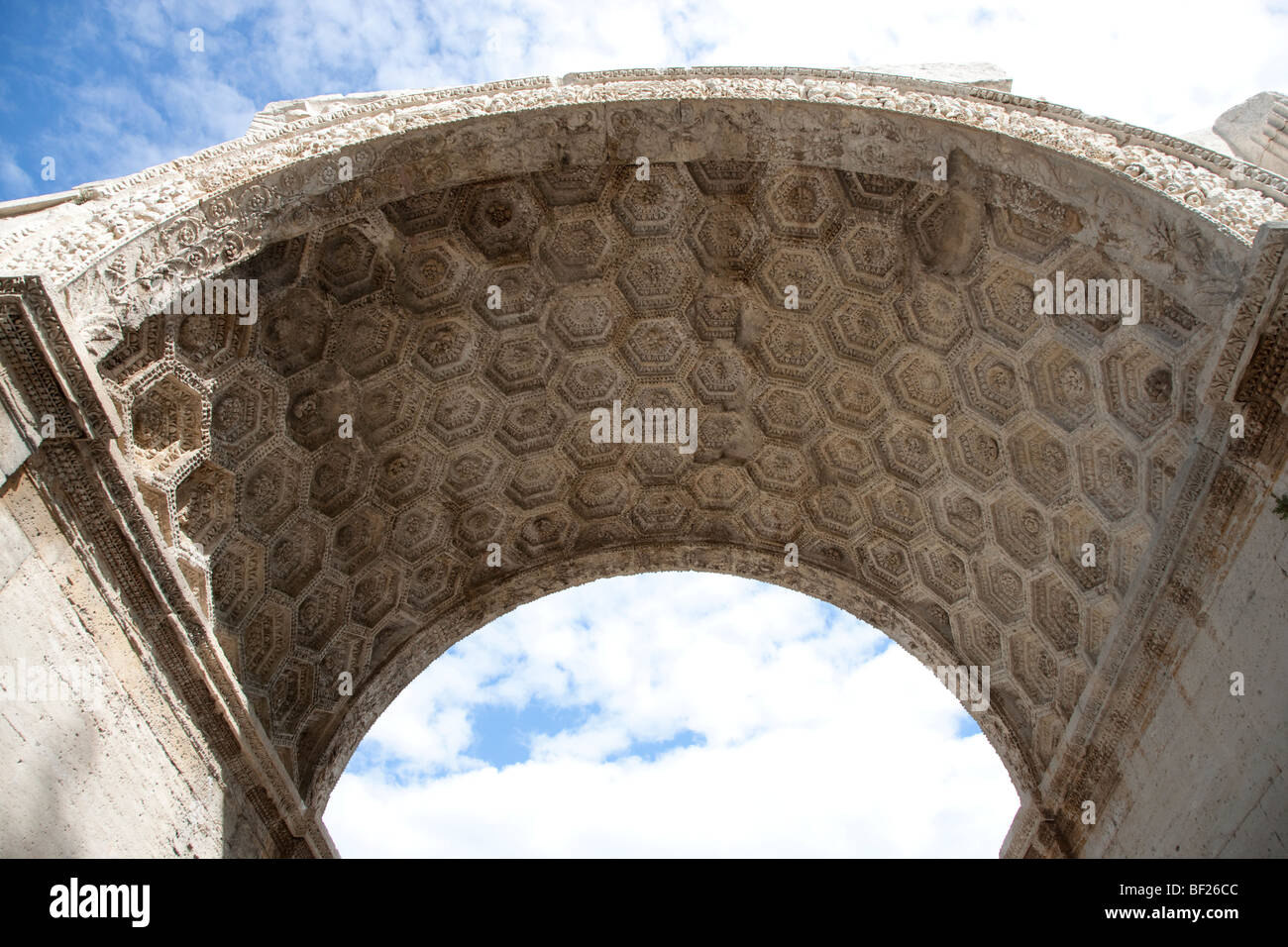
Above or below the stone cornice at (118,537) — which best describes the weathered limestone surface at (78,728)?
below

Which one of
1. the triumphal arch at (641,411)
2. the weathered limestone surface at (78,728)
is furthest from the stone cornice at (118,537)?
the weathered limestone surface at (78,728)

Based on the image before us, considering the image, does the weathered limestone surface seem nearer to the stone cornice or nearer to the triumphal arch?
the triumphal arch

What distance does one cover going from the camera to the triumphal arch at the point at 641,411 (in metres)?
6.40

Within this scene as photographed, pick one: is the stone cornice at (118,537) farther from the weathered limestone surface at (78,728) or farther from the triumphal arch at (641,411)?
the weathered limestone surface at (78,728)

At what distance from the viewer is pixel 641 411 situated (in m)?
10.6

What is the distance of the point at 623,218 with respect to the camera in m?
8.98

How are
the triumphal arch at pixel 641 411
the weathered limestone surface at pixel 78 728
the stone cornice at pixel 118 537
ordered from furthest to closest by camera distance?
1. the triumphal arch at pixel 641 411
2. the stone cornice at pixel 118 537
3. the weathered limestone surface at pixel 78 728

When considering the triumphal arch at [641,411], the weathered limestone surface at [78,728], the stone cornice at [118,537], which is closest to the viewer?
the weathered limestone surface at [78,728]

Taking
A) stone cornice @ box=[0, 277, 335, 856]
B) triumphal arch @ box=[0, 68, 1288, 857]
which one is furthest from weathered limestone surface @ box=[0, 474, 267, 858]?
stone cornice @ box=[0, 277, 335, 856]

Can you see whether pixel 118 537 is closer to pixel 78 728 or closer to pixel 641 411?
pixel 78 728

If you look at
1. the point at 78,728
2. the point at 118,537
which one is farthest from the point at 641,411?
the point at 78,728
